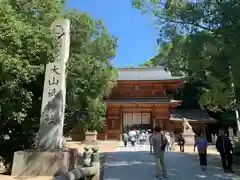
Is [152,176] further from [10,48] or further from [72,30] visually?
[72,30]

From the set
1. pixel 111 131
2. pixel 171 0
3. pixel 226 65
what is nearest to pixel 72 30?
pixel 171 0

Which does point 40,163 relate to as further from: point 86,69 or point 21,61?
point 86,69

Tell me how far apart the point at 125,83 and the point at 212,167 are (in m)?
19.7

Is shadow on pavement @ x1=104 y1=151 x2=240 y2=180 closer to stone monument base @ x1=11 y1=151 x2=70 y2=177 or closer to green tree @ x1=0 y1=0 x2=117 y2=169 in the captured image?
stone monument base @ x1=11 y1=151 x2=70 y2=177

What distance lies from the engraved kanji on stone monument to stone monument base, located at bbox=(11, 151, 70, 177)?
1.38 feet

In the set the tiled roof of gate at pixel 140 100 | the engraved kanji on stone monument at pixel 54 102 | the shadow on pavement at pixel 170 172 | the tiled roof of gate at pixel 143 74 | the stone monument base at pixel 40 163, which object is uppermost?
the tiled roof of gate at pixel 143 74

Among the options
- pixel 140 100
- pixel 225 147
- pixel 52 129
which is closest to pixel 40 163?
pixel 52 129

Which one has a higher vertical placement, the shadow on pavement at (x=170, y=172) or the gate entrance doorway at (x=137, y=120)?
the gate entrance doorway at (x=137, y=120)

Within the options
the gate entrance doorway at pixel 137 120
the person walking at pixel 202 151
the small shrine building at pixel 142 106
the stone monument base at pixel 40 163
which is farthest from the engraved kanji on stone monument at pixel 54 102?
the gate entrance doorway at pixel 137 120

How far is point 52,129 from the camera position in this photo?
9.06 meters

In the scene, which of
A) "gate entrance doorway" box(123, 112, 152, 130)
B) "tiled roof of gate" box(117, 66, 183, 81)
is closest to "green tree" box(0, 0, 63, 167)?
"gate entrance doorway" box(123, 112, 152, 130)

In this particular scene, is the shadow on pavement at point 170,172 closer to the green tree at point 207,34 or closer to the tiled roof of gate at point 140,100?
the green tree at point 207,34

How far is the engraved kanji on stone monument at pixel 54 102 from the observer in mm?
8977

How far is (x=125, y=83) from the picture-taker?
30281 millimetres
